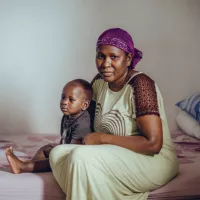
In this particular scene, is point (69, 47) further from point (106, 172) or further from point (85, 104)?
point (106, 172)

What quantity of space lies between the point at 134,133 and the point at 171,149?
7.7 inches

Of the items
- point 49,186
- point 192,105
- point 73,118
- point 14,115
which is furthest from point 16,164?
point 192,105

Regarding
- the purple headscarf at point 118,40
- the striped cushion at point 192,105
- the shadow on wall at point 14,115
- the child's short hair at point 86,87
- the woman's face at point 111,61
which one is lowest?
the shadow on wall at point 14,115

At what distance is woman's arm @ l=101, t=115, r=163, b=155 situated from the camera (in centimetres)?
151

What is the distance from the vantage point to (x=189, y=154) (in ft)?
6.93

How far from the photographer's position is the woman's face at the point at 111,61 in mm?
1572

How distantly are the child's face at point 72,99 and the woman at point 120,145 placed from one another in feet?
Result: 0.31

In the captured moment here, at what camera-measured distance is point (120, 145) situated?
5.00ft

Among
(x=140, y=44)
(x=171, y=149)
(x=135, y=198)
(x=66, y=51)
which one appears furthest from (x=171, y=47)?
(x=135, y=198)

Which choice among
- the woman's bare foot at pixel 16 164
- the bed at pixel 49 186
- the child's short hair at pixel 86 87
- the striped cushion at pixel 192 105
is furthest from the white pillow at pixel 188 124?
the woman's bare foot at pixel 16 164

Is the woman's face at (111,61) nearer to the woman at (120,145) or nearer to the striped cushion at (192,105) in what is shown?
the woman at (120,145)

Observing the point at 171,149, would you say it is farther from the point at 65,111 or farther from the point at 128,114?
the point at 65,111

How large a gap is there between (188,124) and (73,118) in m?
1.09

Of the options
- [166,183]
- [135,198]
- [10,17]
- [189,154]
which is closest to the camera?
[135,198]
